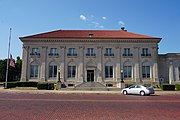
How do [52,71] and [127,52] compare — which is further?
[127,52]

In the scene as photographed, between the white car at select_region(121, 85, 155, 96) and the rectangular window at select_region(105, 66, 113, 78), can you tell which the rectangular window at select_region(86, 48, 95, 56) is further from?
the white car at select_region(121, 85, 155, 96)

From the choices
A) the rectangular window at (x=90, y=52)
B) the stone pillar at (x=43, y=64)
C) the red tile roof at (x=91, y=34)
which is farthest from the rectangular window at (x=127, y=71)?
the stone pillar at (x=43, y=64)

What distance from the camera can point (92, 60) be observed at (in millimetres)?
44062

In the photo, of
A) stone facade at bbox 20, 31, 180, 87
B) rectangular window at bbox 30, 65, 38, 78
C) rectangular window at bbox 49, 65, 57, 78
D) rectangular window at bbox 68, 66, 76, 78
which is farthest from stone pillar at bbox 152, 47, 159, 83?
rectangular window at bbox 30, 65, 38, 78

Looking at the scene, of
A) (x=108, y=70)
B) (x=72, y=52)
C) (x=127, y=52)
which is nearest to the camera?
(x=108, y=70)

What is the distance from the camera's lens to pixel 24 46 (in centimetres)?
4419

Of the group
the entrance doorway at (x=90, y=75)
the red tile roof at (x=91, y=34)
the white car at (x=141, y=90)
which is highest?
the red tile roof at (x=91, y=34)

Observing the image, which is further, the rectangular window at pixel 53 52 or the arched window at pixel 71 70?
the rectangular window at pixel 53 52

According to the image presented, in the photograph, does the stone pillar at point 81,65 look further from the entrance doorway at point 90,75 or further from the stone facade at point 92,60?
the entrance doorway at point 90,75

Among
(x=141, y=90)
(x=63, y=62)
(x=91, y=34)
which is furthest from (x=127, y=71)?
(x=141, y=90)

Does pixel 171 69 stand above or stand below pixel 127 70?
above

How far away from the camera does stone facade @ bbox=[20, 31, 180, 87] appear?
43438 mm

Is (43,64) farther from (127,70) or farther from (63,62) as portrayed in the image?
(127,70)

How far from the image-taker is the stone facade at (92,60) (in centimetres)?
4344
